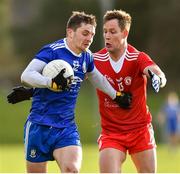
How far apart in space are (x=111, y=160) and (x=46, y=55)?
156cm

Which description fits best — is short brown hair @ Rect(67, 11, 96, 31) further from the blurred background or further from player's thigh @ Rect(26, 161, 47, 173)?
the blurred background

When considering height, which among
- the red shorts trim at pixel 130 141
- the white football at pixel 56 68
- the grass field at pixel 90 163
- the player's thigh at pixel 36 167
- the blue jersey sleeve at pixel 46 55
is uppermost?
the blue jersey sleeve at pixel 46 55

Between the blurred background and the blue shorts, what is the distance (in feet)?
86.1

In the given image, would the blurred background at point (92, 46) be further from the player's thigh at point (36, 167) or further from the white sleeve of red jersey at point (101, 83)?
the player's thigh at point (36, 167)

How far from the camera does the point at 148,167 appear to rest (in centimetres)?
1209

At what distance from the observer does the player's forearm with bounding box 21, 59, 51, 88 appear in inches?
441

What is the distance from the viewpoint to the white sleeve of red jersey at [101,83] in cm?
1198

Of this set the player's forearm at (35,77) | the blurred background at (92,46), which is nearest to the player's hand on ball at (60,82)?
the player's forearm at (35,77)

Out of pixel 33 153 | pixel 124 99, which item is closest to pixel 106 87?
pixel 124 99

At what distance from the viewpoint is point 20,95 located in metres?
12.1

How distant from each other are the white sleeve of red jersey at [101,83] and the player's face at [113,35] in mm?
358

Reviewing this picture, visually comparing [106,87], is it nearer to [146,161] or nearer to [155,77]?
[155,77]

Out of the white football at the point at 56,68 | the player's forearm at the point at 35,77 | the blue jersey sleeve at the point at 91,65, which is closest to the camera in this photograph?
the player's forearm at the point at 35,77

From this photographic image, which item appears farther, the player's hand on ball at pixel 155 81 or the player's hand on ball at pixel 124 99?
the player's hand on ball at pixel 124 99
